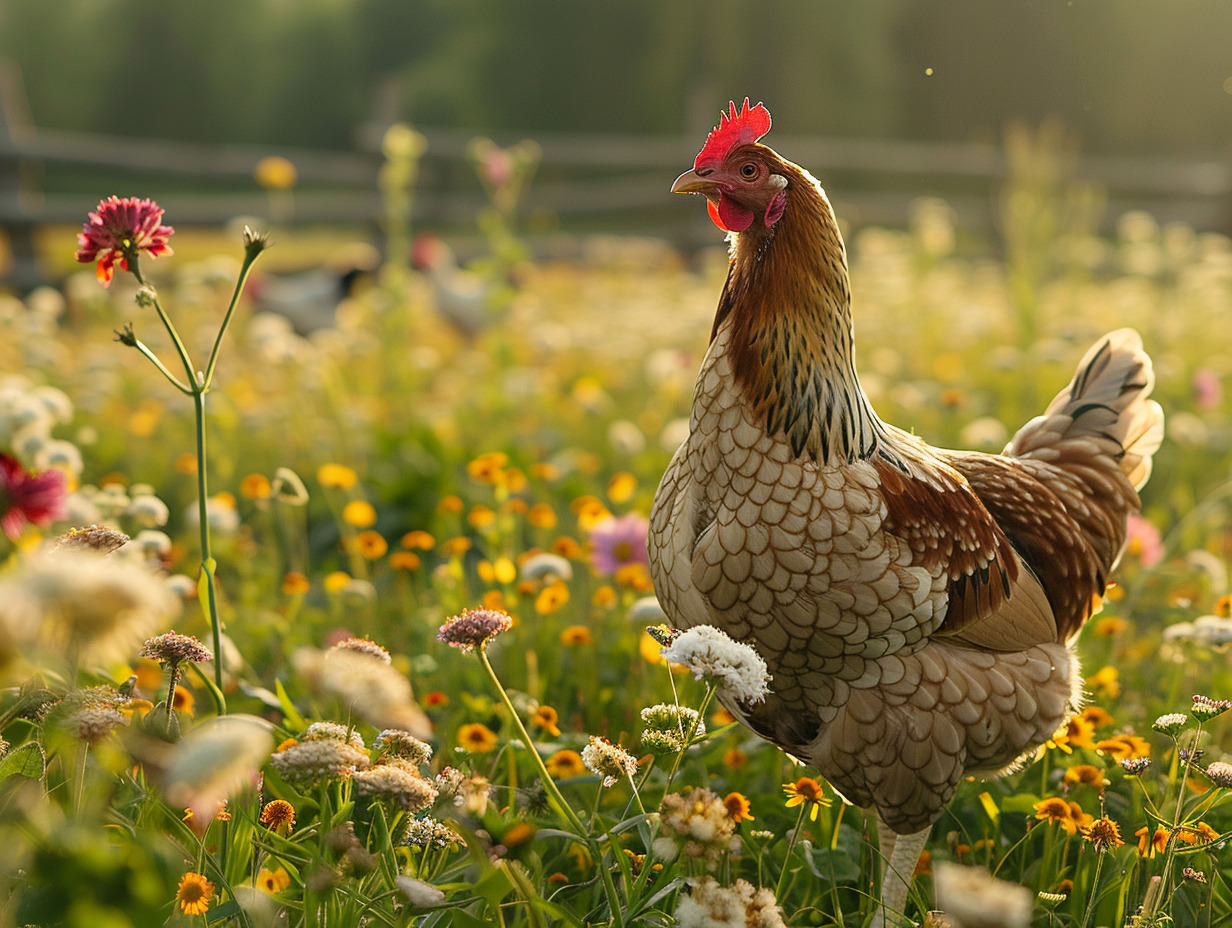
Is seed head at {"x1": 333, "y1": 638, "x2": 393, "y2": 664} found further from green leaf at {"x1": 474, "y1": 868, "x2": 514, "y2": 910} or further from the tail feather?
the tail feather

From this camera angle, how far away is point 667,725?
143 cm

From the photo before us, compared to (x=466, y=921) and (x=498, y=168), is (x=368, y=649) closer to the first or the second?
(x=466, y=921)

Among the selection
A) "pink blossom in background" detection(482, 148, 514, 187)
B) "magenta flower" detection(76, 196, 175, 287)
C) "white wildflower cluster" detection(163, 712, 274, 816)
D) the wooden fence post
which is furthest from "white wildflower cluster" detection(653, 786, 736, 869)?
the wooden fence post

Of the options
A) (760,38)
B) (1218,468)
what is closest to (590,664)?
(1218,468)

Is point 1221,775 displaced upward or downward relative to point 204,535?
downward

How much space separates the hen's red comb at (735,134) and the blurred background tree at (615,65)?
10932 mm

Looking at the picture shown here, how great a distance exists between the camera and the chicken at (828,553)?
1.52 metres

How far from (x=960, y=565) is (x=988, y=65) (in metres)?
30.1

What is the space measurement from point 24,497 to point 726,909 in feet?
3.75

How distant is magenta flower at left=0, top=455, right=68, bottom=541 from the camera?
130 cm

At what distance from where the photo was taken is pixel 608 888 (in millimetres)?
1347

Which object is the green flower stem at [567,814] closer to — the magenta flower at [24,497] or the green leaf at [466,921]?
the green leaf at [466,921]

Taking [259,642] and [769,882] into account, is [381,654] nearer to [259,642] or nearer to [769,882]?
[769,882]

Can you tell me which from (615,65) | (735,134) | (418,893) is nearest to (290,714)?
(418,893)
